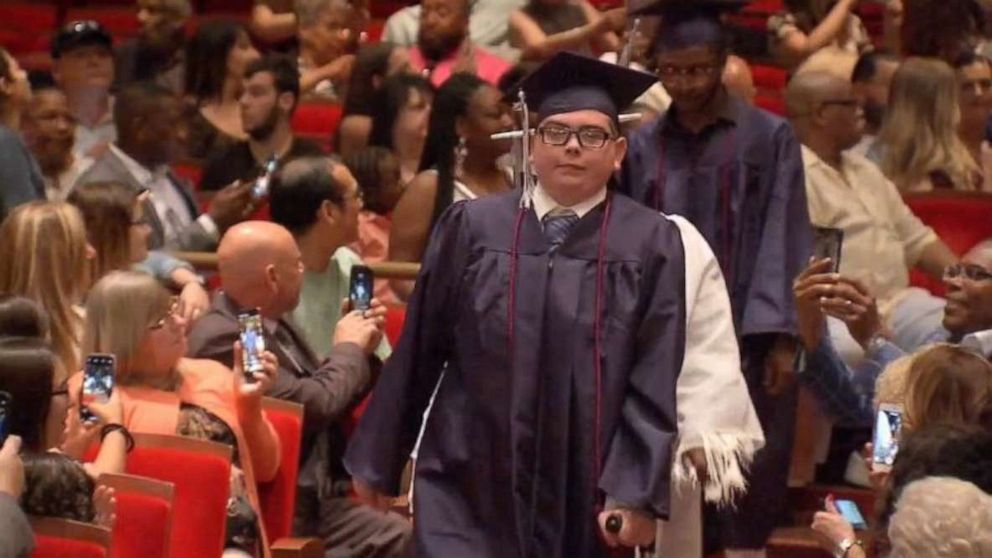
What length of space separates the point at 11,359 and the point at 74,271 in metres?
1.41

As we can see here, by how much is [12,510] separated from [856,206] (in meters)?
3.60

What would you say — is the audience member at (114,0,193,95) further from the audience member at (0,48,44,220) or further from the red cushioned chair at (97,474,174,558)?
the red cushioned chair at (97,474,174,558)

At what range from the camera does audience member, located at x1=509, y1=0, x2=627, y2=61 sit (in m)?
9.17

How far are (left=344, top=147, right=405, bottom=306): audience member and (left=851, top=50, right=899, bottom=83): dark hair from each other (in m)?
1.94

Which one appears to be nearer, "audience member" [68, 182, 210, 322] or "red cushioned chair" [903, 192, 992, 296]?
"audience member" [68, 182, 210, 322]

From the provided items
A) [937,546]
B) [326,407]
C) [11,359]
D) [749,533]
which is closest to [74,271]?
[326,407]

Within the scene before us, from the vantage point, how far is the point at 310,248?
22.9ft

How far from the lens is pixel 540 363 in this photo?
5.24 metres

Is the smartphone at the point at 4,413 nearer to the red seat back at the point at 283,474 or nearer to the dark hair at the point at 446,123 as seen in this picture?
the red seat back at the point at 283,474

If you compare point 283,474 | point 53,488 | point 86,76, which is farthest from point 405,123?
point 53,488

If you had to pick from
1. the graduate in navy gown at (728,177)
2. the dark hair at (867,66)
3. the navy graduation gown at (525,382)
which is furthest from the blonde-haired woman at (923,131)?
the navy graduation gown at (525,382)

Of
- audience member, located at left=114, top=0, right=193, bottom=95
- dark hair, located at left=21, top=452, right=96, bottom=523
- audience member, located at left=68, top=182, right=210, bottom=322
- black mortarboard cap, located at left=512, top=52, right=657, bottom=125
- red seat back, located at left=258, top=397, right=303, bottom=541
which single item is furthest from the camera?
audience member, located at left=114, top=0, right=193, bottom=95

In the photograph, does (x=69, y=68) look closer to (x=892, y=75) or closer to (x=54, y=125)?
(x=54, y=125)

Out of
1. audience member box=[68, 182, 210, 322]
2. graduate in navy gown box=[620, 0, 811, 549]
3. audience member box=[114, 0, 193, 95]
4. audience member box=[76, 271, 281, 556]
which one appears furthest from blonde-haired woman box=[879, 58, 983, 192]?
audience member box=[76, 271, 281, 556]
